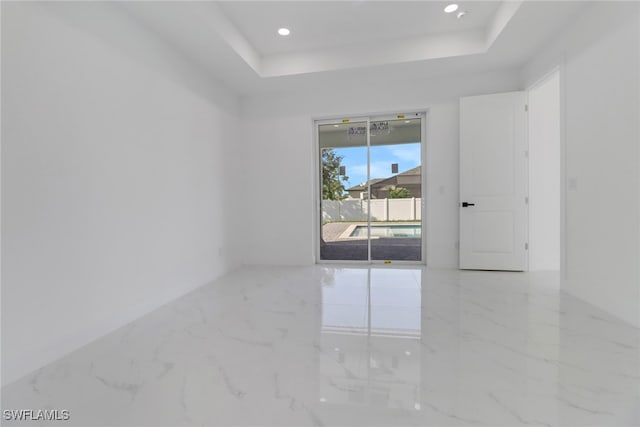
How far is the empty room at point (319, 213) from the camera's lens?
153cm

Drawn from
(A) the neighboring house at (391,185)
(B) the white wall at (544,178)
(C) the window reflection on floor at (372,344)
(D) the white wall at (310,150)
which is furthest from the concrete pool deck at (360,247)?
(B) the white wall at (544,178)

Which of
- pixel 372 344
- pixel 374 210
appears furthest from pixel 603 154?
pixel 374 210

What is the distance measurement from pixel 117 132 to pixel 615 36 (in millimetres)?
4139

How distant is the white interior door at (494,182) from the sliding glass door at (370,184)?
2.13 feet

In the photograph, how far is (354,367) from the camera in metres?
1.67

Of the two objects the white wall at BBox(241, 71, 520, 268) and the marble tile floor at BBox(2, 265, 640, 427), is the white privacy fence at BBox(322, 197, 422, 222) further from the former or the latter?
the marble tile floor at BBox(2, 265, 640, 427)

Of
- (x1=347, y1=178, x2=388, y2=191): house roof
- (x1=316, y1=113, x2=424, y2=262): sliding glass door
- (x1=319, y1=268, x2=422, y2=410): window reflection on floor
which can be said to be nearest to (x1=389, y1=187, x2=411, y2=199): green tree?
(x1=316, y1=113, x2=424, y2=262): sliding glass door

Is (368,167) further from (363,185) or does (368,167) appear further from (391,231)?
(391,231)

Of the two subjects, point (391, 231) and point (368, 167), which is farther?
point (391, 231)

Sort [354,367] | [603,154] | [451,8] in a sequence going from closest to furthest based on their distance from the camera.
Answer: [354,367] < [603,154] < [451,8]

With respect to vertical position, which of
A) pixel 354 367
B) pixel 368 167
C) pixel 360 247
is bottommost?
pixel 354 367

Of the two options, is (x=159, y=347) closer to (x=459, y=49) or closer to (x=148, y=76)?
(x=148, y=76)

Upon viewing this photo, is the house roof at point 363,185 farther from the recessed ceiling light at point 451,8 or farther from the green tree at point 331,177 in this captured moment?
the recessed ceiling light at point 451,8

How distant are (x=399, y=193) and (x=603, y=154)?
2367 millimetres
